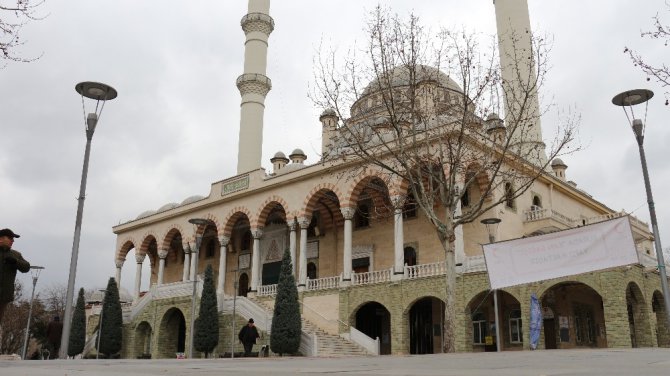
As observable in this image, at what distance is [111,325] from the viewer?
26484 mm

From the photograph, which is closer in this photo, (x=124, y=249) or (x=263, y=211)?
(x=263, y=211)

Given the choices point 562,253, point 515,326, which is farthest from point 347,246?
point 562,253

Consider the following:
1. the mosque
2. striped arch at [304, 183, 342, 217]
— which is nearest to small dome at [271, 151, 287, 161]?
the mosque

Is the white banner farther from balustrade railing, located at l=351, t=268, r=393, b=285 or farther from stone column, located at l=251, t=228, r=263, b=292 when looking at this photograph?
stone column, located at l=251, t=228, r=263, b=292

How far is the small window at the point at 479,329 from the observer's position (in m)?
20.6

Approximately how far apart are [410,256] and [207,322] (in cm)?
843

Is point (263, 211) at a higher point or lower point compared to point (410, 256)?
higher

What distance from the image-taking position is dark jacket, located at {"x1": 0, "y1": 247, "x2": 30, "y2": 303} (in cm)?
765

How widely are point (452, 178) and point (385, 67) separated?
3237mm

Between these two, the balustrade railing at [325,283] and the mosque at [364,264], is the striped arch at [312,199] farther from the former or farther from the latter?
the balustrade railing at [325,283]

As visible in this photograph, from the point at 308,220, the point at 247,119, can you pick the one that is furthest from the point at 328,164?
the point at 247,119

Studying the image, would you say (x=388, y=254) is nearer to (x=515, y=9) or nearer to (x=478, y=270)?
(x=478, y=270)

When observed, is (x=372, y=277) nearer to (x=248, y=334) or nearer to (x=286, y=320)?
(x=286, y=320)

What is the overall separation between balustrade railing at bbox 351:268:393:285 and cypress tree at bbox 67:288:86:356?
1389cm
